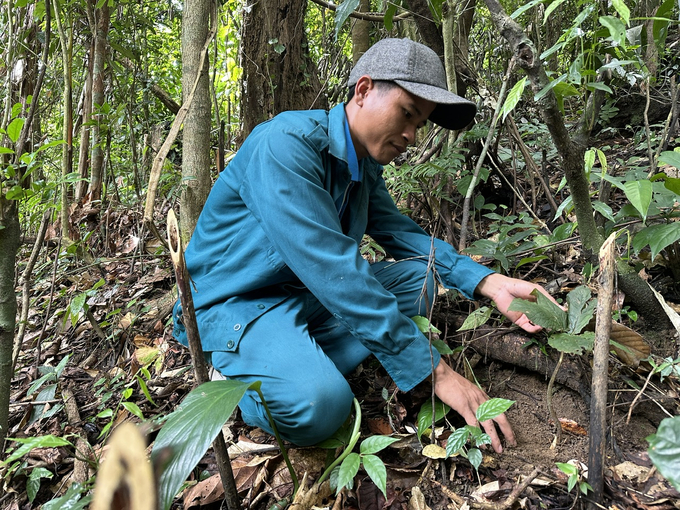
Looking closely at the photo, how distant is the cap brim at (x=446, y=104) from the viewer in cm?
181

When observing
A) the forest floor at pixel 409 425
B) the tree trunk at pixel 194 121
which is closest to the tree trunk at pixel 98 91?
the tree trunk at pixel 194 121

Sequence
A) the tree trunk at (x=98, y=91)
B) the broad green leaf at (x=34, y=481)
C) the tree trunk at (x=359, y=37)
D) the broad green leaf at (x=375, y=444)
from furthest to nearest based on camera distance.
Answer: the tree trunk at (x=359, y=37) < the tree trunk at (x=98, y=91) < the broad green leaf at (x=34, y=481) < the broad green leaf at (x=375, y=444)

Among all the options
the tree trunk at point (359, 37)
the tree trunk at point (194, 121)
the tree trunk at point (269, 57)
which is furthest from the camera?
the tree trunk at point (359, 37)

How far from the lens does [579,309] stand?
1582 mm

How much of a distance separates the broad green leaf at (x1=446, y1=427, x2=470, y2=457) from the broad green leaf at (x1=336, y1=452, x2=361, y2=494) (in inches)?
11.4

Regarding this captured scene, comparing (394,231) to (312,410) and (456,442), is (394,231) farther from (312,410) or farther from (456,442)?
(456,442)

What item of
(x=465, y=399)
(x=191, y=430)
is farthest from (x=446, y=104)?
(x=191, y=430)

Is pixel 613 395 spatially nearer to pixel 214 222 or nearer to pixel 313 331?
pixel 313 331

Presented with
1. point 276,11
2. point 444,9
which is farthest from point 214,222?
point 276,11

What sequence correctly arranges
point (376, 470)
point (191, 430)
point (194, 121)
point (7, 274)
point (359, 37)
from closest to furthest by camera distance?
point (191, 430), point (376, 470), point (7, 274), point (194, 121), point (359, 37)

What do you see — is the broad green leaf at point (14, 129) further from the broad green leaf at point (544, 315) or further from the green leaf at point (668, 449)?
the green leaf at point (668, 449)

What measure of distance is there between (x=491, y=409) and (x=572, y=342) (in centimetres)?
32

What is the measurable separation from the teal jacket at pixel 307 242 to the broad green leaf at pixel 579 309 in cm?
46

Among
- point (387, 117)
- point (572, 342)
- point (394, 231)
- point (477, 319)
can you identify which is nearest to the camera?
point (572, 342)
